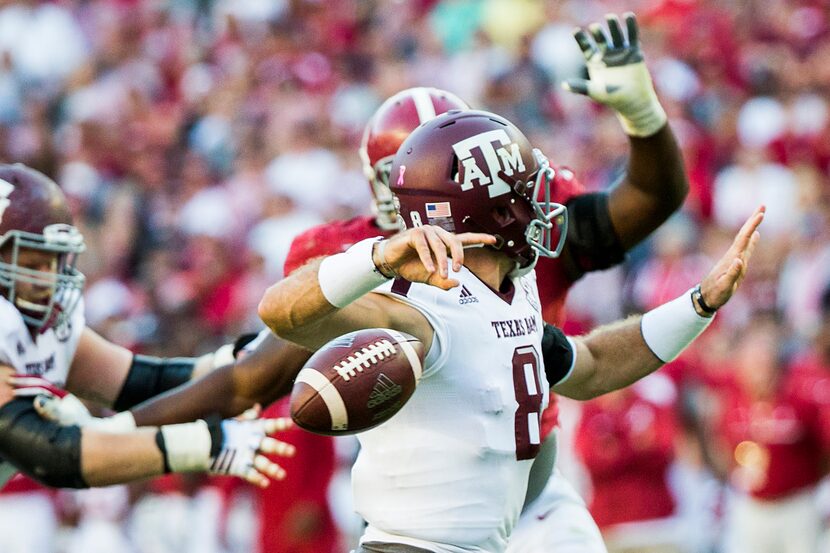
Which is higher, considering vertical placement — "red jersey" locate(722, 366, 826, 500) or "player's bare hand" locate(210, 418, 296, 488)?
"player's bare hand" locate(210, 418, 296, 488)

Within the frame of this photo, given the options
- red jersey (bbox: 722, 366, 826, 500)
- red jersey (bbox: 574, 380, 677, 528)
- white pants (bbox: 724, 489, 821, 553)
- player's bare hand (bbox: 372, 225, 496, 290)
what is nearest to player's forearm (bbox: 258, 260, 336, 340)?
player's bare hand (bbox: 372, 225, 496, 290)

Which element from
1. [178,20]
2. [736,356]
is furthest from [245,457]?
[178,20]

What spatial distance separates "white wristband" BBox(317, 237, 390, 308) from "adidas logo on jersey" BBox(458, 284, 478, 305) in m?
0.29

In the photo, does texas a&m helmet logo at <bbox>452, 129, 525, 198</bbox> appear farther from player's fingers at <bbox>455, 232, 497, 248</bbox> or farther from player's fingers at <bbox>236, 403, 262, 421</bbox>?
player's fingers at <bbox>236, 403, 262, 421</bbox>

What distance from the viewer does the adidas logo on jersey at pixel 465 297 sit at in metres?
3.35

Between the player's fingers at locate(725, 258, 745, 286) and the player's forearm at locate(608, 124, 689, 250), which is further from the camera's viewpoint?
the player's forearm at locate(608, 124, 689, 250)

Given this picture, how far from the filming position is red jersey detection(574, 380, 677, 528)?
7.70 metres

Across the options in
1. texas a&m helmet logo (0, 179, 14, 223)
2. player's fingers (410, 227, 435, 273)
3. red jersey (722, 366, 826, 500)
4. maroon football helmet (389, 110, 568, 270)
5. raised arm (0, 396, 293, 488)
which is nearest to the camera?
player's fingers (410, 227, 435, 273)

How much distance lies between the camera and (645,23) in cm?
1130

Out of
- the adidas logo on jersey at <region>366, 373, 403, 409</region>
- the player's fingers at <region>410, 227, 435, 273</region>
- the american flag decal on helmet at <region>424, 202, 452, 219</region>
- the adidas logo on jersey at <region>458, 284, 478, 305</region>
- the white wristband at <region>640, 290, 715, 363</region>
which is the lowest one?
the white wristband at <region>640, 290, 715, 363</region>

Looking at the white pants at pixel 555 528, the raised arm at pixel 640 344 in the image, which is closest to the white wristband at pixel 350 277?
the raised arm at pixel 640 344

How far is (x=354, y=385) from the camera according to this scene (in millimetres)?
3061

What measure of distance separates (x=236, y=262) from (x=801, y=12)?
490 cm

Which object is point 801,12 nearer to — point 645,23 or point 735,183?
point 645,23
